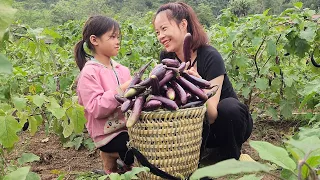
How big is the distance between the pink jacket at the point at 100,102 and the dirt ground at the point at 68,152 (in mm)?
426

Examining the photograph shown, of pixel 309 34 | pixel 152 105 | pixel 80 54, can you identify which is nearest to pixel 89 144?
pixel 80 54

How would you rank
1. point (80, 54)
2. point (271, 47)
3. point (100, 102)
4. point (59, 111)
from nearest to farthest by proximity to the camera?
point (59, 111) → point (100, 102) → point (80, 54) → point (271, 47)

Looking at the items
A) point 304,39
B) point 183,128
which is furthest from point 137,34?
point 183,128

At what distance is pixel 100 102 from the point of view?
234 centimetres

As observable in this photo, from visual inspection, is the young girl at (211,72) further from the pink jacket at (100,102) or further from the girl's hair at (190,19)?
the pink jacket at (100,102)

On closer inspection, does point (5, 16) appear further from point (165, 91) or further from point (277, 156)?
point (165, 91)

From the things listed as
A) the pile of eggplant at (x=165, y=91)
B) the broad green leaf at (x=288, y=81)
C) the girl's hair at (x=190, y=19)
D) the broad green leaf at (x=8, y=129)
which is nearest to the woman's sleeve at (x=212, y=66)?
the girl's hair at (x=190, y=19)

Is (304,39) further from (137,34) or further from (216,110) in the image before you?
(137,34)

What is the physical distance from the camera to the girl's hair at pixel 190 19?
8.51 ft

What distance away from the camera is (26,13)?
3266 centimetres

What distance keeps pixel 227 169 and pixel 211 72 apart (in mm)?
1925

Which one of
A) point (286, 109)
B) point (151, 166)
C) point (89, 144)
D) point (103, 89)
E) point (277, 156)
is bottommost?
point (89, 144)

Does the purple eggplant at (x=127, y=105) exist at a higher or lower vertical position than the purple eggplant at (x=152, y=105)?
lower

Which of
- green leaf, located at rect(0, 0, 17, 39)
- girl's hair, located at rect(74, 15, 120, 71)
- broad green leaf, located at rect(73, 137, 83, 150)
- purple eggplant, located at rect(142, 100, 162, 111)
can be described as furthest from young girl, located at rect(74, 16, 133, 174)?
green leaf, located at rect(0, 0, 17, 39)
